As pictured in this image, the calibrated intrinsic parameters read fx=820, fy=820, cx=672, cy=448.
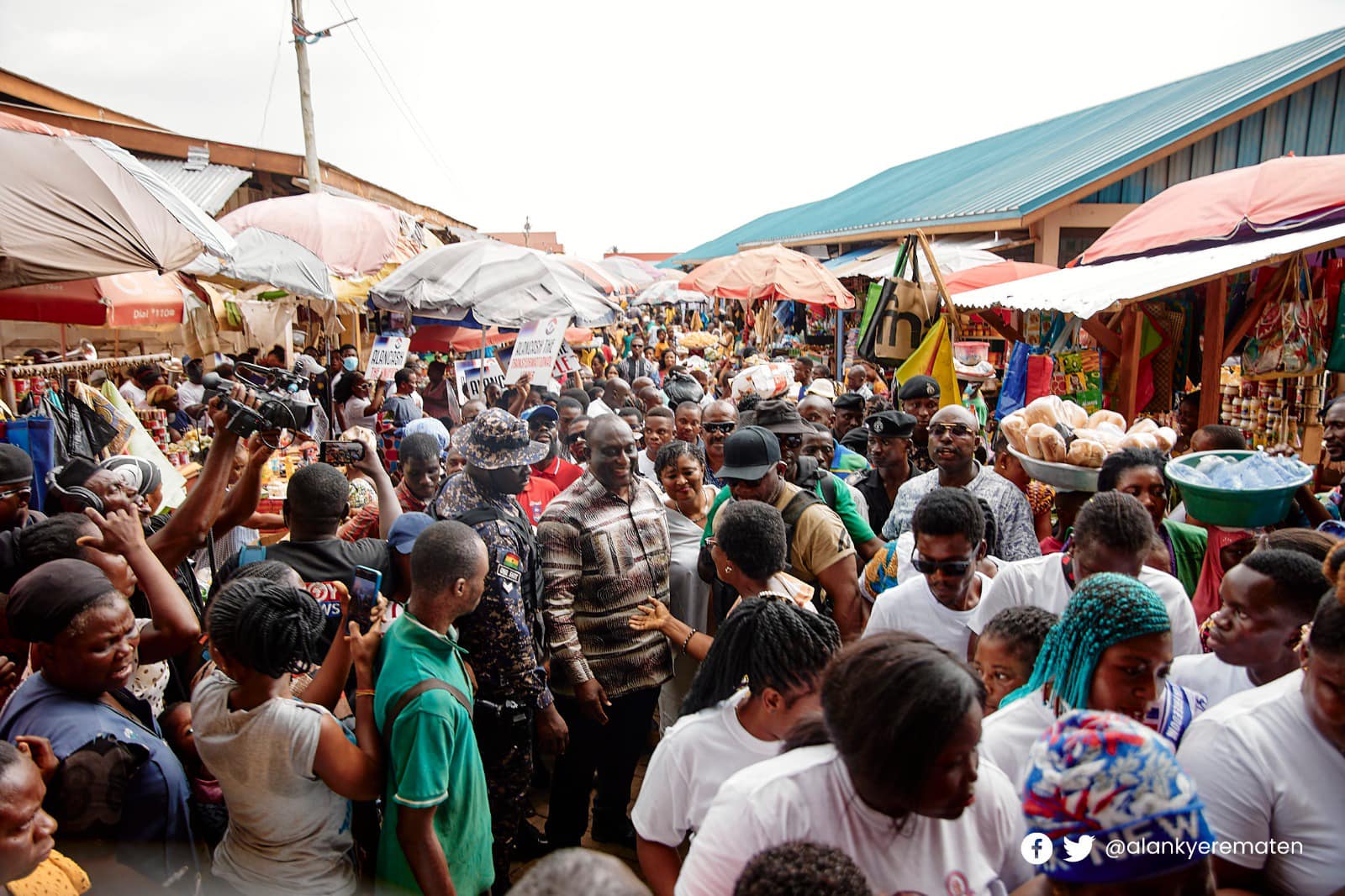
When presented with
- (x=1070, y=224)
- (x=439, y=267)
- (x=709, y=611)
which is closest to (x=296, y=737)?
(x=709, y=611)

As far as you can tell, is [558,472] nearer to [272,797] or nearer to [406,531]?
[406,531]

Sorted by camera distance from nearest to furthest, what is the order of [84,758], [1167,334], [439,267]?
1. [84,758]
2. [1167,334]
3. [439,267]

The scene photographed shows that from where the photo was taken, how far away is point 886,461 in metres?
4.87

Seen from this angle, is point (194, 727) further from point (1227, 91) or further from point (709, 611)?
point (1227, 91)

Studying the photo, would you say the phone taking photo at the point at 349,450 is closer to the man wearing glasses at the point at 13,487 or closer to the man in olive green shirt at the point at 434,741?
the man wearing glasses at the point at 13,487

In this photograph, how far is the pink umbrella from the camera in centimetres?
876

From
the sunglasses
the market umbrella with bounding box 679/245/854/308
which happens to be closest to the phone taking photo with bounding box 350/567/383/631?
the sunglasses

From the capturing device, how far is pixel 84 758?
2.16 metres

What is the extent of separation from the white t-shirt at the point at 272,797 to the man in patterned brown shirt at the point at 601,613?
1260 mm


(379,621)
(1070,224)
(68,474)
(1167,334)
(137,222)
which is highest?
(1070,224)

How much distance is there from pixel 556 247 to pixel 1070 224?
55.5m

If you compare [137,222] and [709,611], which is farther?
[709,611]

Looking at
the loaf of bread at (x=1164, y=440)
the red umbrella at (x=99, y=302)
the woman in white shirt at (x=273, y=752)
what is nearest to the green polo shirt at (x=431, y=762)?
the woman in white shirt at (x=273, y=752)

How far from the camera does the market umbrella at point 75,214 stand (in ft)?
10.3
